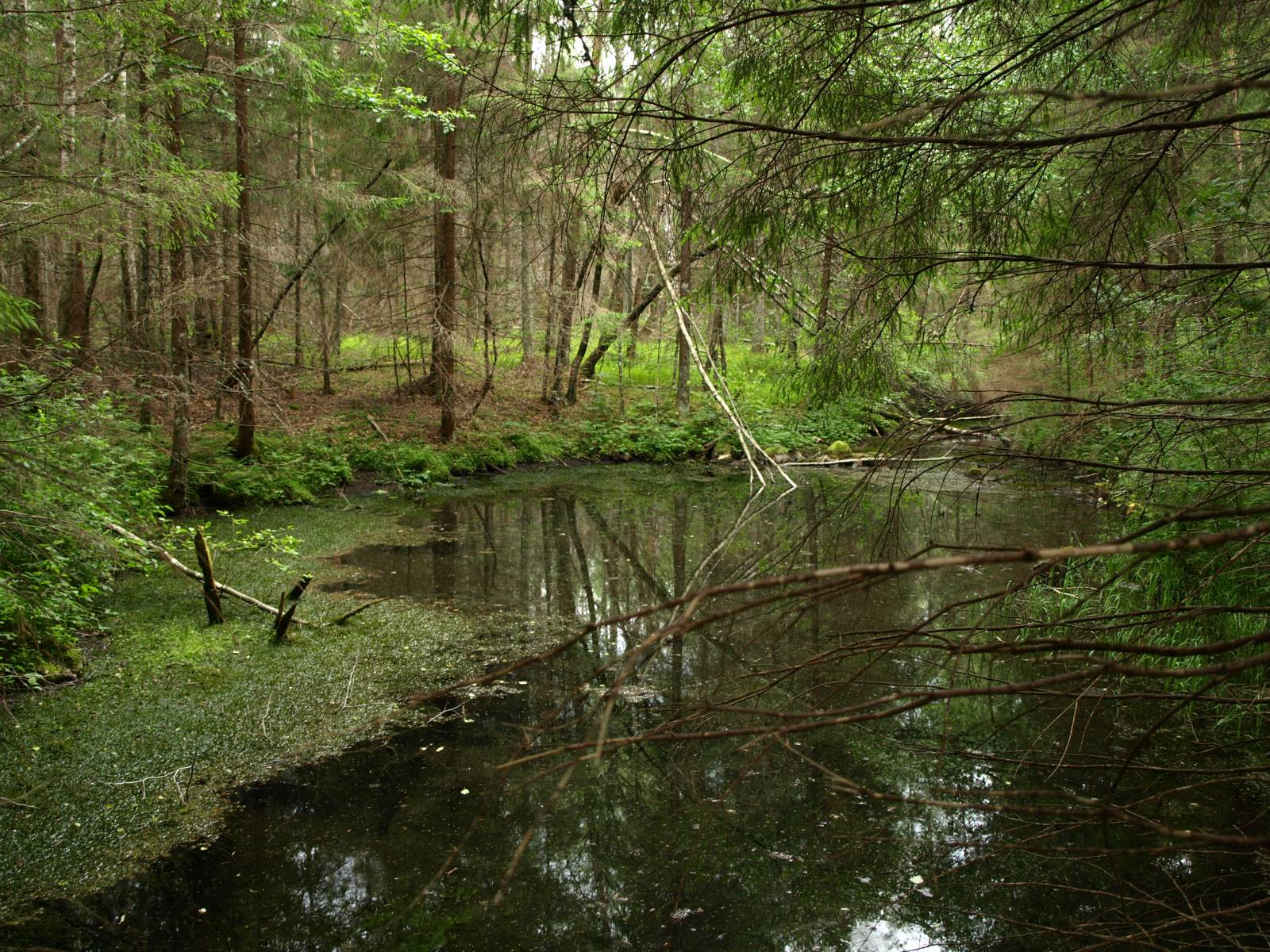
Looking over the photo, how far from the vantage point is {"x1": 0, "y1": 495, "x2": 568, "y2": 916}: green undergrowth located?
4.15 m

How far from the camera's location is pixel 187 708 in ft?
17.9

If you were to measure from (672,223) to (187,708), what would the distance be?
14.9 feet

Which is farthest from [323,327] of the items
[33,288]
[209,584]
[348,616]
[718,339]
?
[718,339]

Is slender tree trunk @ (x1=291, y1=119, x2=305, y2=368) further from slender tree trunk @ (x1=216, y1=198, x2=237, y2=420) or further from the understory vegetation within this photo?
slender tree trunk @ (x1=216, y1=198, x2=237, y2=420)

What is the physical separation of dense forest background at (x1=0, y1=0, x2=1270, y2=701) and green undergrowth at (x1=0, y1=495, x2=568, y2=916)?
0.64 m

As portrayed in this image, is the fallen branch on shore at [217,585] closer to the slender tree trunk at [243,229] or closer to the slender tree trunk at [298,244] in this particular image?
the slender tree trunk at [243,229]

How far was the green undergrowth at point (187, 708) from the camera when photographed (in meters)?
4.15

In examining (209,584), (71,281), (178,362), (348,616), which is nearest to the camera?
(209,584)

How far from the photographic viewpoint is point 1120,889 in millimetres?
3604

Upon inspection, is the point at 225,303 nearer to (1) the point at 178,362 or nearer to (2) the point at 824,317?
(1) the point at 178,362

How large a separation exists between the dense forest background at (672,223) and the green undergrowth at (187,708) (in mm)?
636

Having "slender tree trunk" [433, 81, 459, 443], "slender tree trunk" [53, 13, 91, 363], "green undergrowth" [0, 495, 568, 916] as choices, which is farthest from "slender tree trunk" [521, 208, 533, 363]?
"green undergrowth" [0, 495, 568, 916]

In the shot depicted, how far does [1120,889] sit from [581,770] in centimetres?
286

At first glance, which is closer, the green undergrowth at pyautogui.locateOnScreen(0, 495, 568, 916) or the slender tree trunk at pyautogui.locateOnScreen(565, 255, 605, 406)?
the green undergrowth at pyautogui.locateOnScreen(0, 495, 568, 916)
